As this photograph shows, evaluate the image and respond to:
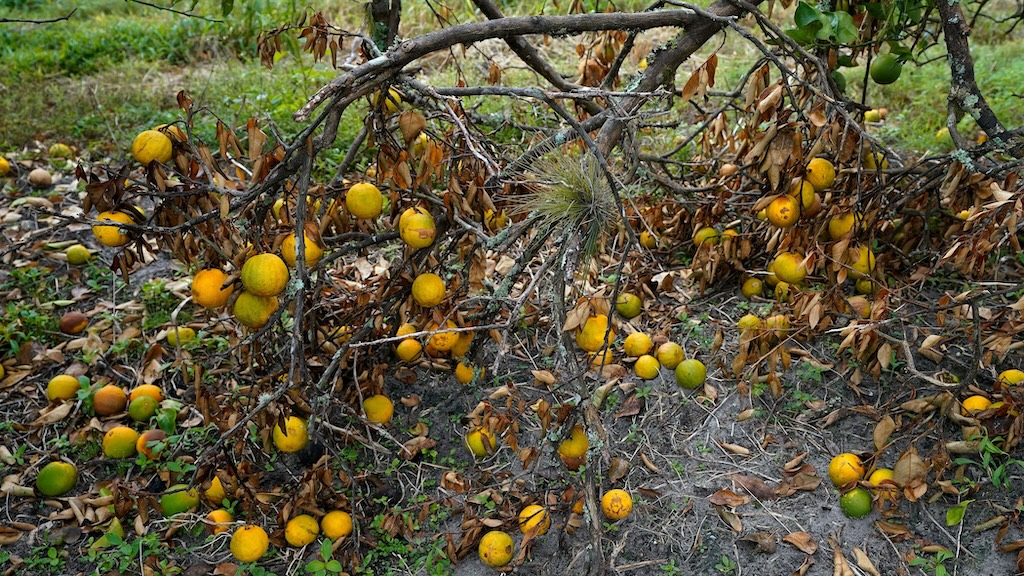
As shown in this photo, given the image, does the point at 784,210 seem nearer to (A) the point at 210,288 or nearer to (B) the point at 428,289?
(B) the point at 428,289

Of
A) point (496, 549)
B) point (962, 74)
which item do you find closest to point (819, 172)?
point (962, 74)

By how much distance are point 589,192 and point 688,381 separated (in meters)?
1.05

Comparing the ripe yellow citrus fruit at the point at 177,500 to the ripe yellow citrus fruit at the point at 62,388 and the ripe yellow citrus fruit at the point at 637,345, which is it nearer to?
the ripe yellow citrus fruit at the point at 62,388

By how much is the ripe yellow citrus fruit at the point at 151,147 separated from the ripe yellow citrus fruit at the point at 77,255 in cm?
205

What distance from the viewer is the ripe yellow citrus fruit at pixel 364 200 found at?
207cm

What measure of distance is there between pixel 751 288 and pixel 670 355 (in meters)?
0.52

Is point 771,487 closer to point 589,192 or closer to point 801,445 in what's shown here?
point 801,445

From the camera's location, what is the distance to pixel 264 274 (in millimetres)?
1852

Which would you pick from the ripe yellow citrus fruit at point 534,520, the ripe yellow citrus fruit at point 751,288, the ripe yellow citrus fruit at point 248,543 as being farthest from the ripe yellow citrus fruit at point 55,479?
the ripe yellow citrus fruit at point 751,288

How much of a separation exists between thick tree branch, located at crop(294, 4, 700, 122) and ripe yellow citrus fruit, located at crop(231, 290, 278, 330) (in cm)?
53

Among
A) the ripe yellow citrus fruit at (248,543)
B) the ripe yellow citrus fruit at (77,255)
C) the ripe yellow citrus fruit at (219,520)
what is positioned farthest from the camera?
the ripe yellow citrus fruit at (77,255)

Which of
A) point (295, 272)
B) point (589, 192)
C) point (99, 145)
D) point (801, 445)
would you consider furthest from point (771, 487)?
point (99, 145)

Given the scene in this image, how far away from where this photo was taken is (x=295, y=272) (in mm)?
1987

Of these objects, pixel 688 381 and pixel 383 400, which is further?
pixel 688 381
